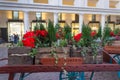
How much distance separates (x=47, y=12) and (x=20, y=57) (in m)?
29.3

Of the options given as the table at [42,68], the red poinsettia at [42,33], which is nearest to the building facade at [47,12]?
A: the red poinsettia at [42,33]

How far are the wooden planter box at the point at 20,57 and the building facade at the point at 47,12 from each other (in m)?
25.1

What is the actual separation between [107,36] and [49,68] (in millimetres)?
2151

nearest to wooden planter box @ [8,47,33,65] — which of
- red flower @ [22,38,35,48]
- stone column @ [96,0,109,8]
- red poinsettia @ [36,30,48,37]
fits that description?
red flower @ [22,38,35,48]

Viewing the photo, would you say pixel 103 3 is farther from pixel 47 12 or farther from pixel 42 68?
pixel 42 68

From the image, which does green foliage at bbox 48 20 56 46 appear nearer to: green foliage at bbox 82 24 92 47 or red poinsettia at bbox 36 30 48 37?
red poinsettia at bbox 36 30 48 37

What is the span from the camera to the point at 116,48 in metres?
3.74

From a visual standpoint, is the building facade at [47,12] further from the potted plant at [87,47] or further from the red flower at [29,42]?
the red flower at [29,42]

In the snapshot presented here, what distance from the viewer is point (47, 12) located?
104ft

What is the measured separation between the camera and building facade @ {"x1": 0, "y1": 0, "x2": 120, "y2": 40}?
29.5 meters

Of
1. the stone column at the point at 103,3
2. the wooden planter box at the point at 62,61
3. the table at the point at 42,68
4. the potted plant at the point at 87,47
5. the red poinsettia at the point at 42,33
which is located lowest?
the table at the point at 42,68

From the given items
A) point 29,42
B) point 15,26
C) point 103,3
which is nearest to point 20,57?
point 29,42

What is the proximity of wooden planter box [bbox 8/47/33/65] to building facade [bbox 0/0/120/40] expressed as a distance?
25.1 metres

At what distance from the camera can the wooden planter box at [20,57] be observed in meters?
2.77
